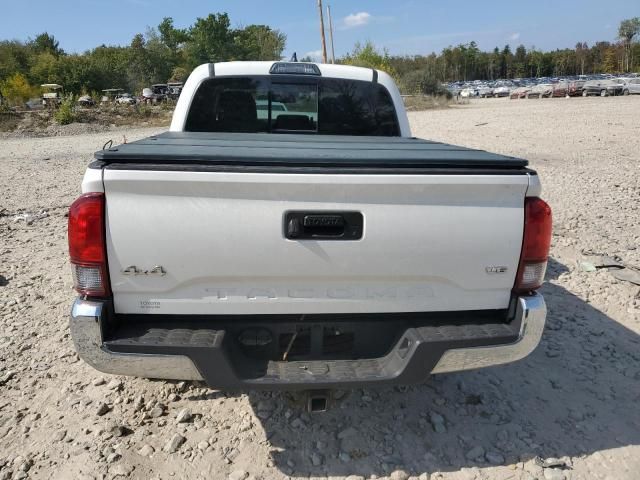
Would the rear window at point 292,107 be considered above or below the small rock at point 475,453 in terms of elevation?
above

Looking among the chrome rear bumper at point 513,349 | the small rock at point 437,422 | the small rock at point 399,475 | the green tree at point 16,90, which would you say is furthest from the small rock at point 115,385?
the green tree at point 16,90

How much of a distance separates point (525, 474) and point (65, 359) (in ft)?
10.2

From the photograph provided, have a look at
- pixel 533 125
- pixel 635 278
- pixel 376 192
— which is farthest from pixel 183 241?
pixel 533 125

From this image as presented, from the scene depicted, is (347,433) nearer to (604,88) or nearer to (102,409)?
(102,409)

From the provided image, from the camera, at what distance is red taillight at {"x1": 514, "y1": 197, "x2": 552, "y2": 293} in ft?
7.65

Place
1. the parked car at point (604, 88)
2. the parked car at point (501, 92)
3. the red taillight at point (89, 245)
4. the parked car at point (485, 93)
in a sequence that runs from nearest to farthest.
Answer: the red taillight at point (89, 245) < the parked car at point (604, 88) < the parked car at point (501, 92) < the parked car at point (485, 93)

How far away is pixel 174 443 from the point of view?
2.82 m

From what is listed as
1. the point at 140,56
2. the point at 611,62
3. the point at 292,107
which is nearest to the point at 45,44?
the point at 140,56

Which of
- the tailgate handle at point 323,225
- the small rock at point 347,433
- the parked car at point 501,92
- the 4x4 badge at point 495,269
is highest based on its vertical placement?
the parked car at point 501,92

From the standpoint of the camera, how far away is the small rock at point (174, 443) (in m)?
2.79

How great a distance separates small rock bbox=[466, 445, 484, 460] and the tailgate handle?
143 centimetres

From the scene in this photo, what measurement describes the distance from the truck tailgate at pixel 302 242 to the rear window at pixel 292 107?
2463 millimetres

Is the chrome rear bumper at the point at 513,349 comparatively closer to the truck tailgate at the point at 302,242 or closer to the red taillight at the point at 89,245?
the truck tailgate at the point at 302,242

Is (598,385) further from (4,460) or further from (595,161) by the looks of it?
(595,161)
